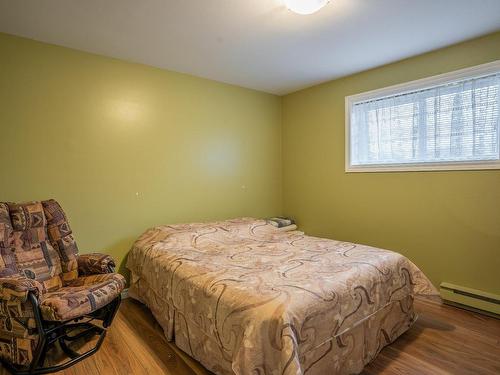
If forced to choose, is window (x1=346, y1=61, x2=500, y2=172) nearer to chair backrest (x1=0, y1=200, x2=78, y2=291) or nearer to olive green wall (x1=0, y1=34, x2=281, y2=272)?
olive green wall (x1=0, y1=34, x2=281, y2=272)

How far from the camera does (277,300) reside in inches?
58.2

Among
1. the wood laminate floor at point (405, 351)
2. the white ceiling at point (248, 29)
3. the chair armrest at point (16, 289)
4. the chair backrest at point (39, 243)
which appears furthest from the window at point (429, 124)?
the chair armrest at point (16, 289)

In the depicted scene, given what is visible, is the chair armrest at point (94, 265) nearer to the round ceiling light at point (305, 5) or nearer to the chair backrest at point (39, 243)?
the chair backrest at point (39, 243)

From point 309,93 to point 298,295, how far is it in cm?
299

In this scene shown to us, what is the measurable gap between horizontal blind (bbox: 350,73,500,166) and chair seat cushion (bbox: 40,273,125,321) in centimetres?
284

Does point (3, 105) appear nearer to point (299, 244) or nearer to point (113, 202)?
point (113, 202)

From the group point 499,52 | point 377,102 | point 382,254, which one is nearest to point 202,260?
point 382,254

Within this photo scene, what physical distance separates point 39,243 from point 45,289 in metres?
0.38

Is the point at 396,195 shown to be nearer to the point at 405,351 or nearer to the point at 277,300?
the point at 405,351

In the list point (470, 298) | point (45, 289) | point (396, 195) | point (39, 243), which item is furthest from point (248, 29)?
point (470, 298)

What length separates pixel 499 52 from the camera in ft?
7.81

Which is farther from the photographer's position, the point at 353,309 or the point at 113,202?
the point at 113,202

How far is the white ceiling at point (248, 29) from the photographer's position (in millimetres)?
1982

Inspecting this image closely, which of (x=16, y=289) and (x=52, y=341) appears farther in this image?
(x=52, y=341)
